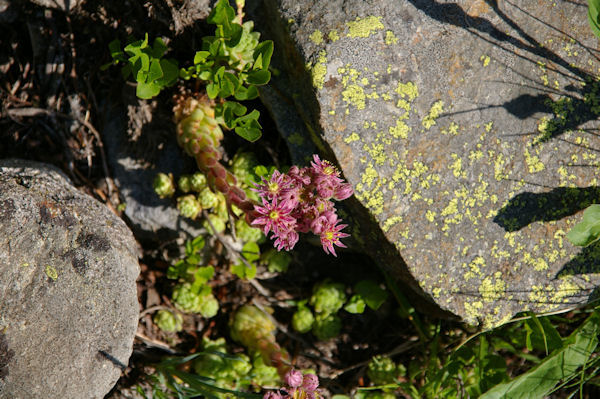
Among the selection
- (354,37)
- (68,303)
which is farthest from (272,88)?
(68,303)

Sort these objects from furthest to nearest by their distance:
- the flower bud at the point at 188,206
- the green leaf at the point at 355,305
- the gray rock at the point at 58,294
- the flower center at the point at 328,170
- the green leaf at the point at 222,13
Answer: the green leaf at the point at 355,305
the flower bud at the point at 188,206
the green leaf at the point at 222,13
the flower center at the point at 328,170
the gray rock at the point at 58,294

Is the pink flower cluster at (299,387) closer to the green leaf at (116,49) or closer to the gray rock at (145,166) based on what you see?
the gray rock at (145,166)

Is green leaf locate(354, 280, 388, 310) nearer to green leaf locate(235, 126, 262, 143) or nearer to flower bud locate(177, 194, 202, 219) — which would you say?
flower bud locate(177, 194, 202, 219)

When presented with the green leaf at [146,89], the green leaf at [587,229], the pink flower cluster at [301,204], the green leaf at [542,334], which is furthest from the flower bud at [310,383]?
the green leaf at [146,89]

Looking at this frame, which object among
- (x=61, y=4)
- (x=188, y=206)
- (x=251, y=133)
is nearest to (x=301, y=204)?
(x=251, y=133)

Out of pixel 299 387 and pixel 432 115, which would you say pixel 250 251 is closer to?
pixel 299 387

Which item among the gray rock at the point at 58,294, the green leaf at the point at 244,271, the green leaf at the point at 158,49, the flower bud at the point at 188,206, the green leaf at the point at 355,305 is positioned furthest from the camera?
the green leaf at the point at 355,305
